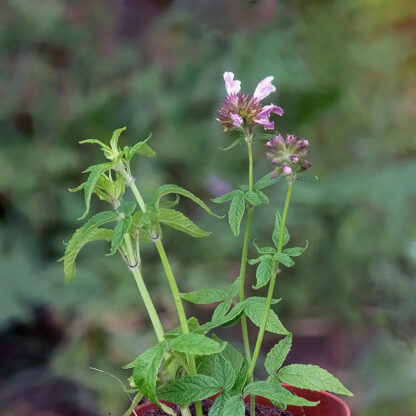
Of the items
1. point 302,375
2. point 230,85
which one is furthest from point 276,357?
point 230,85

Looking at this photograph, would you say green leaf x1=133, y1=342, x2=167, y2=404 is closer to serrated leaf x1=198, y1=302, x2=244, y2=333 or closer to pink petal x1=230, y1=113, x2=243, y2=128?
serrated leaf x1=198, y1=302, x2=244, y2=333

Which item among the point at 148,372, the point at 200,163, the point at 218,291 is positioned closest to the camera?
the point at 148,372

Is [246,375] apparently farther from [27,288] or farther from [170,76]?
[170,76]

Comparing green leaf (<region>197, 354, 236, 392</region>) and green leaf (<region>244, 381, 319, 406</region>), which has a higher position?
green leaf (<region>197, 354, 236, 392</region>)

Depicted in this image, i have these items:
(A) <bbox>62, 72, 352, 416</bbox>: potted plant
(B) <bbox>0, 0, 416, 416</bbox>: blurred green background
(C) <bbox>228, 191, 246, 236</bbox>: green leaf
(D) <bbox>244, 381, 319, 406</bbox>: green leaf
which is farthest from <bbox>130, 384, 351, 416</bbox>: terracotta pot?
(B) <bbox>0, 0, 416, 416</bbox>: blurred green background

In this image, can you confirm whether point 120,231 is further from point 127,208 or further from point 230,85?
point 230,85
